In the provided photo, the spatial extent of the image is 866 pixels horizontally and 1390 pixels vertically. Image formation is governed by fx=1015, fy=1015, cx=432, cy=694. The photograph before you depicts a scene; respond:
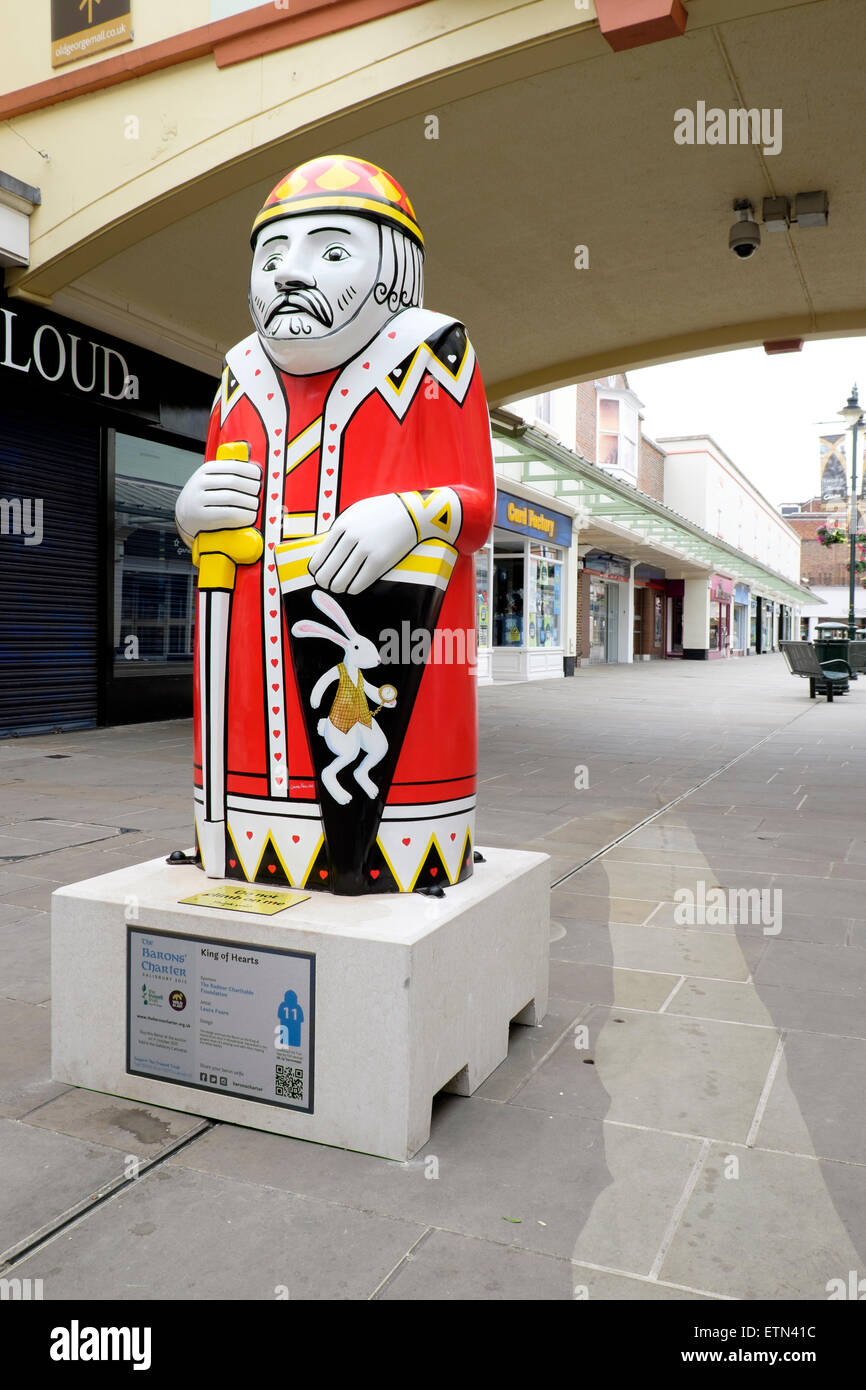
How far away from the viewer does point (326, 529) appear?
2.49 metres

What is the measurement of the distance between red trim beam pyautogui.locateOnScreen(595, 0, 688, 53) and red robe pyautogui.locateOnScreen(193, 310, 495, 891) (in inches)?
146

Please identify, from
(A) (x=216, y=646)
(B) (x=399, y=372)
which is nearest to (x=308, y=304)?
(B) (x=399, y=372)

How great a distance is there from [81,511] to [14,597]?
1229 millimetres

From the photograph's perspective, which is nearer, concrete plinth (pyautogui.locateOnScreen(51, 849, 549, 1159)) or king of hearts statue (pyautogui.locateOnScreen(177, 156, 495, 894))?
concrete plinth (pyautogui.locateOnScreen(51, 849, 549, 1159))

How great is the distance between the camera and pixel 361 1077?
222 cm

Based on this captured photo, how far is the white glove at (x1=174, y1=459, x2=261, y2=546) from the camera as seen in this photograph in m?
2.52

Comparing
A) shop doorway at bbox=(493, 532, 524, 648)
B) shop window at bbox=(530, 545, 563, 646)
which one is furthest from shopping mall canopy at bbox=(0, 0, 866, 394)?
shop window at bbox=(530, 545, 563, 646)

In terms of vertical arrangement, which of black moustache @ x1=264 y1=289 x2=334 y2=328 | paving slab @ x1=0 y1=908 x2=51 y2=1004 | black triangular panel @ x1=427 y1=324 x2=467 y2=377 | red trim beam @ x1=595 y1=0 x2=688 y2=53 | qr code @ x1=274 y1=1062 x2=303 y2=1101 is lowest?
paving slab @ x1=0 y1=908 x2=51 y2=1004

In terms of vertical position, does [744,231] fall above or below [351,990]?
above

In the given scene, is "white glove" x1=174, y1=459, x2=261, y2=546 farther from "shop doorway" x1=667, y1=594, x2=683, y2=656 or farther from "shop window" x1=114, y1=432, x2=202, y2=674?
"shop doorway" x1=667, y1=594, x2=683, y2=656

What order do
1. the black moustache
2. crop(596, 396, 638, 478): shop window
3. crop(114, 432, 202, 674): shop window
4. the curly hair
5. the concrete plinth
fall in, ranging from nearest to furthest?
the concrete plinth, the black moustache, the curly hair, crop(114, 432, 202, 674): shop window, crop(596, 396, 638, 478): shop window

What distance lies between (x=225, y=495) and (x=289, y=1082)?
4.61 feet

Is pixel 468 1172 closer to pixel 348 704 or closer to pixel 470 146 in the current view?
pixel 348 704
